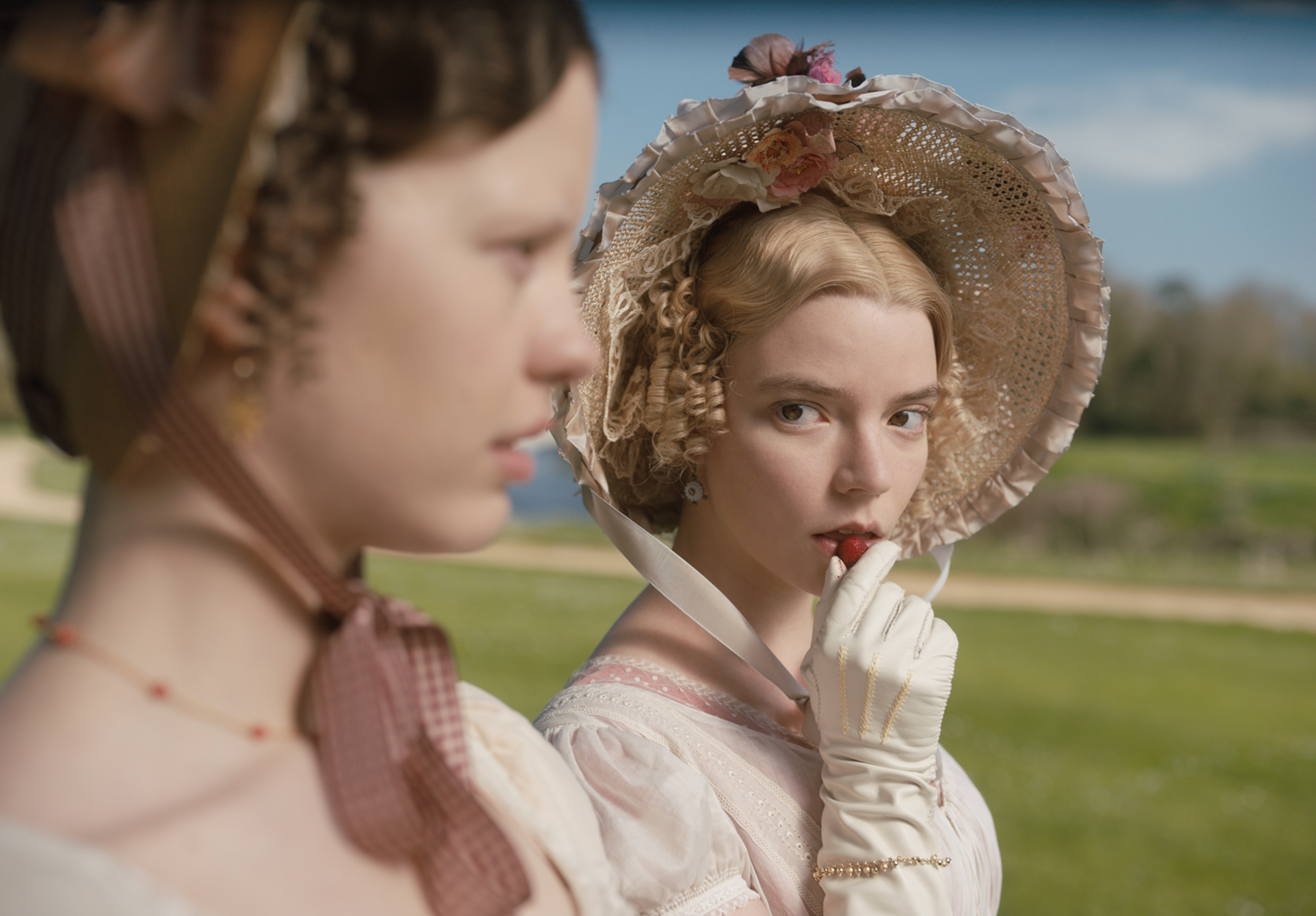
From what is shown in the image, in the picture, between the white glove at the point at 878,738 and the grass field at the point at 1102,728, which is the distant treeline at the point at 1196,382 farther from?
the white glove at the point at 878,738

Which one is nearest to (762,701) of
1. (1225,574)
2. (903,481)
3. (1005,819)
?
(903,481)

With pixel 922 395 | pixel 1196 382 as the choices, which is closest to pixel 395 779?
pixel 922 395

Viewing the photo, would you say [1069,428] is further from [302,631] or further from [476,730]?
[302,631]

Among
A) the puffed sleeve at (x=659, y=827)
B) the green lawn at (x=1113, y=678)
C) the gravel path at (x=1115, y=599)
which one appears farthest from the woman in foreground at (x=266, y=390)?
the gravel path at (x=1115, y=599)

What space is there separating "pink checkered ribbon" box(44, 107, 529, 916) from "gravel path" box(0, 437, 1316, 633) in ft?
35.4

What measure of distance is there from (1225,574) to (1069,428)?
46.2ft

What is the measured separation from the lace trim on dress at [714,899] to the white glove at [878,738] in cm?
12

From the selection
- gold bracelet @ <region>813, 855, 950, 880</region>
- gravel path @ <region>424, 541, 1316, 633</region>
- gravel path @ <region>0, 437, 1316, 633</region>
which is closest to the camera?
gold bracelet @ <region>813, 855, 950, 880</region>

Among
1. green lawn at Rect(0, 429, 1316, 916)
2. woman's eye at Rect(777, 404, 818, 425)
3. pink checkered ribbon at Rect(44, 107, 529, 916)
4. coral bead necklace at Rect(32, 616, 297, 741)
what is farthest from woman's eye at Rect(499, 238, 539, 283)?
green lawn at Rect(0, 429, 1316, 916)

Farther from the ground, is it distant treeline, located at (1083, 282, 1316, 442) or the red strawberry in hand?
the red strawberry in hand

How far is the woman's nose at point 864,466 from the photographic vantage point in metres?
1.47

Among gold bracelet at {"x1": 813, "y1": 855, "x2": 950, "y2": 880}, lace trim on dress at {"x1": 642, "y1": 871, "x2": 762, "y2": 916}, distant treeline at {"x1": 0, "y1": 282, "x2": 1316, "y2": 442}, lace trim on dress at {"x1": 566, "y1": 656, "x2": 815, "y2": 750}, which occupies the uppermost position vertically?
lace trim on dress at {"x1": 566, "y1": 656, "x2": 815, "y2": 750}

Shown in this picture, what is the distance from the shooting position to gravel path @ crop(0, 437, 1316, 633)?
1235cm

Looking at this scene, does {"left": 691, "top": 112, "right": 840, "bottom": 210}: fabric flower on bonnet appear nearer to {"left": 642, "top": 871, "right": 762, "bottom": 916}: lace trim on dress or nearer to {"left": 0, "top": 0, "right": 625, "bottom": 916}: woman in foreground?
{"left": 0, "top": 0, "right": 625, "bottom": 916}: woman in foreground
